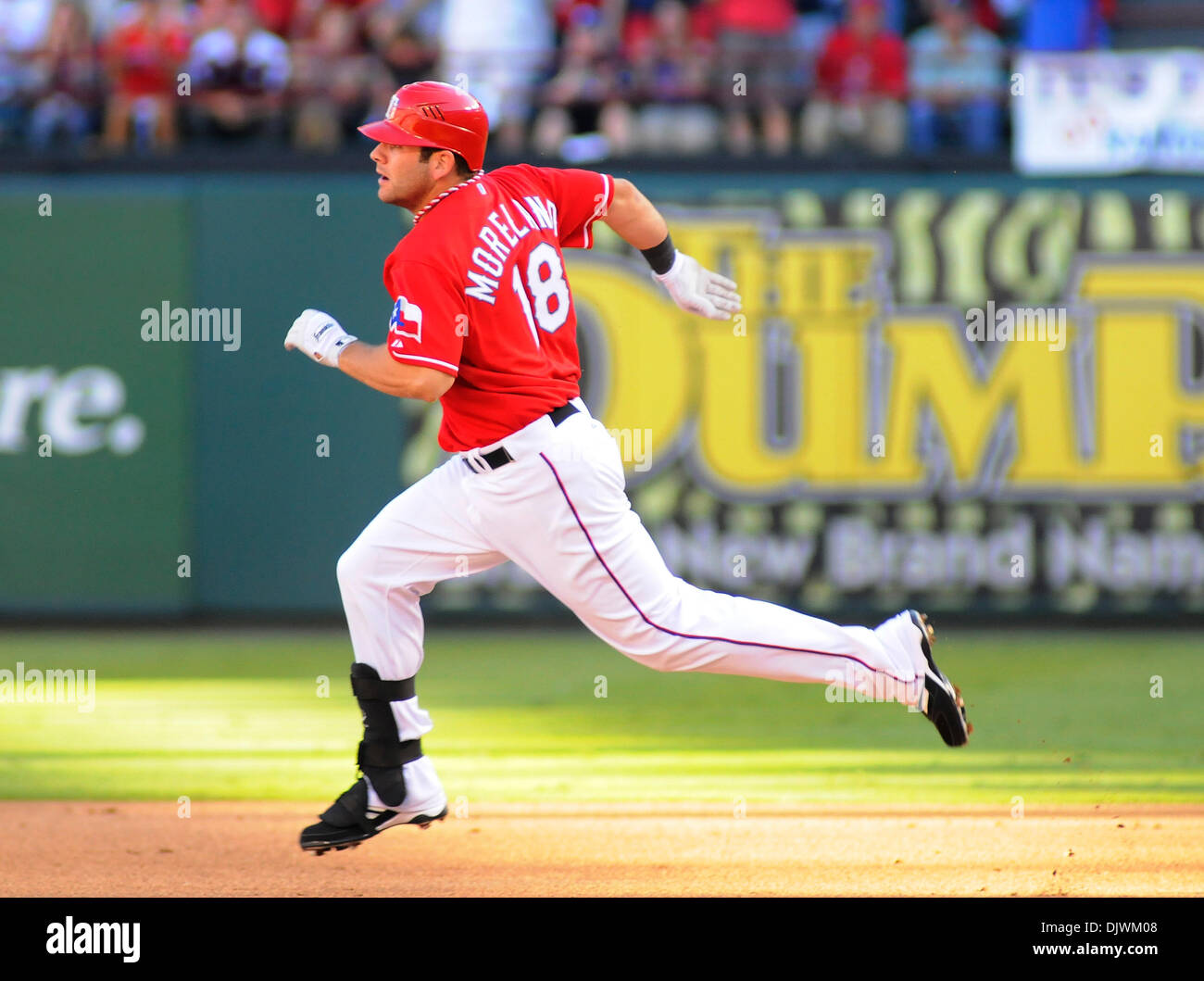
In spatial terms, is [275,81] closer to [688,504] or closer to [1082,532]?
[688,504]

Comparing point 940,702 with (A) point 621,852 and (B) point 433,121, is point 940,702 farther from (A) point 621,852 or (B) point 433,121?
(B) point 433,121

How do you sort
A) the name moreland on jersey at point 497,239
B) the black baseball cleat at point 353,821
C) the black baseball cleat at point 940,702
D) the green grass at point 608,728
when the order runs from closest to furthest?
the name moreland on jersey at point 497,239 < the black baseball cleat at point 353,821 < the black baseball cleat at point 940,702 < the green grass at point 608,728

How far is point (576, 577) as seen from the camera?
475 cm

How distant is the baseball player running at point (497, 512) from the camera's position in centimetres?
468

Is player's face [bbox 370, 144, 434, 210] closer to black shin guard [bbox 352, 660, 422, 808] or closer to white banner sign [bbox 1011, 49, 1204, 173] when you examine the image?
black shin guard [bbox 352, 660, 422, 808]

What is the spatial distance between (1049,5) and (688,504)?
4.60 m

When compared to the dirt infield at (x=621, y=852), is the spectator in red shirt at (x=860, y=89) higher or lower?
higher

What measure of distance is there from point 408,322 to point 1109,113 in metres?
7.35

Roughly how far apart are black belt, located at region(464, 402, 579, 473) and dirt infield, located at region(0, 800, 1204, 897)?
1.26 metres

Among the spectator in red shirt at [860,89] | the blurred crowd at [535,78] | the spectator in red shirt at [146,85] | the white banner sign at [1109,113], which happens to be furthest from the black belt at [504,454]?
the spectator in red shirt at [146,85]

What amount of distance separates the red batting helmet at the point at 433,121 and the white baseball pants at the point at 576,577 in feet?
2.87

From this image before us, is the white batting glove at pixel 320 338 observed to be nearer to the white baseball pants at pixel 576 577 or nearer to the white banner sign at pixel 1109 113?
the white baseball pants at pixel 576 577

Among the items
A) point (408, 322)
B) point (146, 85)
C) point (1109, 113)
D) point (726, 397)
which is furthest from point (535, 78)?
point (408, 322)

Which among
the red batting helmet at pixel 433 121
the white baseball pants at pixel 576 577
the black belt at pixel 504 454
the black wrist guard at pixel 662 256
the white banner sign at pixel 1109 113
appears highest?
the white banner sign at pixel 1109 113
